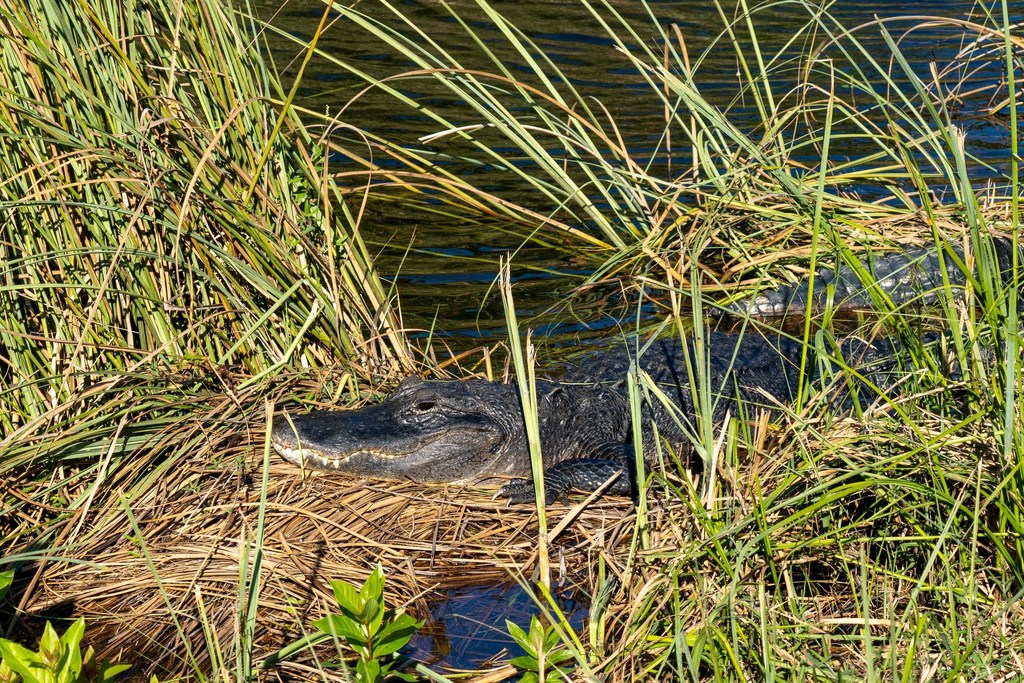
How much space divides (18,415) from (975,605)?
8.63ft

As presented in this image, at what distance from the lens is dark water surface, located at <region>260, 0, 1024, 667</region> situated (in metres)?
4.49

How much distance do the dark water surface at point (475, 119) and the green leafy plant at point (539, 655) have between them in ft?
1.13

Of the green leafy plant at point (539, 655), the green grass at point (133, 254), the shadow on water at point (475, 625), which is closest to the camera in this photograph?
the green leafy plant at point (539, 655)

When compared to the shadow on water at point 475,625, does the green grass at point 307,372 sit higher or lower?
higher

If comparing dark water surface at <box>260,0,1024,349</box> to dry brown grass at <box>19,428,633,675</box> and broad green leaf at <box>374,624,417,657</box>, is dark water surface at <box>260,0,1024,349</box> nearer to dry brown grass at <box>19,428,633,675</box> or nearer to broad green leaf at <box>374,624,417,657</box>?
dry brown grass at <box>19,428,633,675</box>

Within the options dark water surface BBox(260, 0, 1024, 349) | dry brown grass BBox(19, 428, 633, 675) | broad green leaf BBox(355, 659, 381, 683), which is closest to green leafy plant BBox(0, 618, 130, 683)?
dry brown grass BBox(19, 428, 633, 675)

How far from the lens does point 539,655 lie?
2.13 m

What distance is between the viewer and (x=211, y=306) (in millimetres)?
3141

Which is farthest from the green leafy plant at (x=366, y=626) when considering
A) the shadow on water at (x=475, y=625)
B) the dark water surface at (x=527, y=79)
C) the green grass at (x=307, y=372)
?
the dark water surface at (x=527, y=79)

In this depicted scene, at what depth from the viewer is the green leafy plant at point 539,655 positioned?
216 centimetres

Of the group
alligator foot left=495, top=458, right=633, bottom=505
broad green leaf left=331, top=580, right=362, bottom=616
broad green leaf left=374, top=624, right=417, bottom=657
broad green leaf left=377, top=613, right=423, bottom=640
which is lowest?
alligator foot left=495, top=458, right=633, bottom=505

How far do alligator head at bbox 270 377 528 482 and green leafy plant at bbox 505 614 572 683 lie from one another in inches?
42.4

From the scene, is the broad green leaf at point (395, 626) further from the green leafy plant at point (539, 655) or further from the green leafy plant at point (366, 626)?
the green leafy plant at point (539, 655)

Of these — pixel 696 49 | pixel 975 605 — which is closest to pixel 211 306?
pixel 975 605
